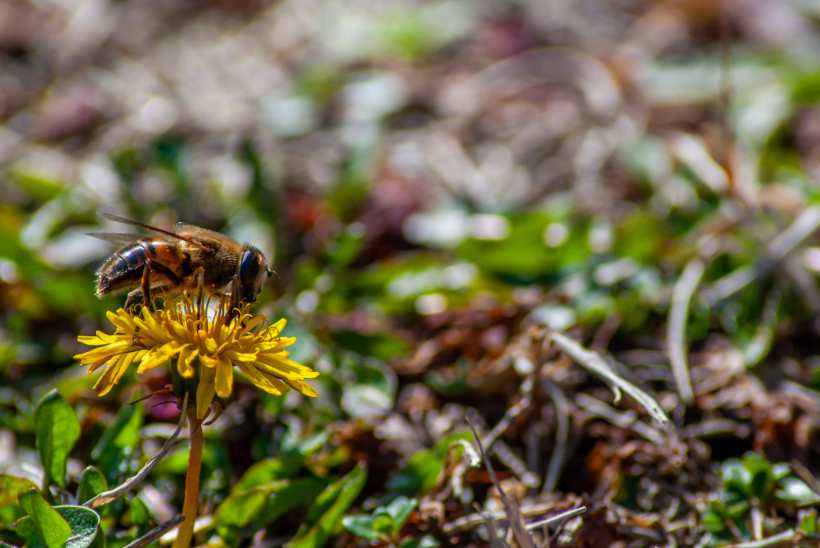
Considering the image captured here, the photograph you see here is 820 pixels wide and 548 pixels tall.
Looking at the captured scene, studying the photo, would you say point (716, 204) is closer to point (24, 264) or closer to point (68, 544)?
point (68, 544)

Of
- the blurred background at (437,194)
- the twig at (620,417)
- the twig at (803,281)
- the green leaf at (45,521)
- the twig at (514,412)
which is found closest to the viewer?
the green leaf at (45,521)

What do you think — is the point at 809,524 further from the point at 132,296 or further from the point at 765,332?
the point at 132,296

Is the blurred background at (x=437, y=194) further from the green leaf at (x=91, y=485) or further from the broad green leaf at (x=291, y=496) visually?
the green leaf at (x=91, y=485)

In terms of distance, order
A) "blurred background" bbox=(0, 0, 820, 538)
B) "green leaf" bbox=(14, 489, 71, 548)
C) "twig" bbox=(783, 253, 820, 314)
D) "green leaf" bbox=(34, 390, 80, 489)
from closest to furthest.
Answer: "green leaf" bbox=(14, 489, 71, 548) < "green leaf" bbox=(34, 390, 80, 489) < "blurred background" bbox=(0, 0, 820, 538) < "twig" bbox=(783, 253, 820, 314)

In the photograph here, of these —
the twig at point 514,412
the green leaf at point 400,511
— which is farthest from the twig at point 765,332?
the green leaf at point 400,511

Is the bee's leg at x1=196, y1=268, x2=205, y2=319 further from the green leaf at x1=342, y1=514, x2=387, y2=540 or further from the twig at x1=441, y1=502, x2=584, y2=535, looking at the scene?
the twig at x1=441, y1=502, x2=584, y2=535

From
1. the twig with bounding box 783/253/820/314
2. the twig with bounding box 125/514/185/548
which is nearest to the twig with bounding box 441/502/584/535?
the twig with bounding box 125/514/185/548
